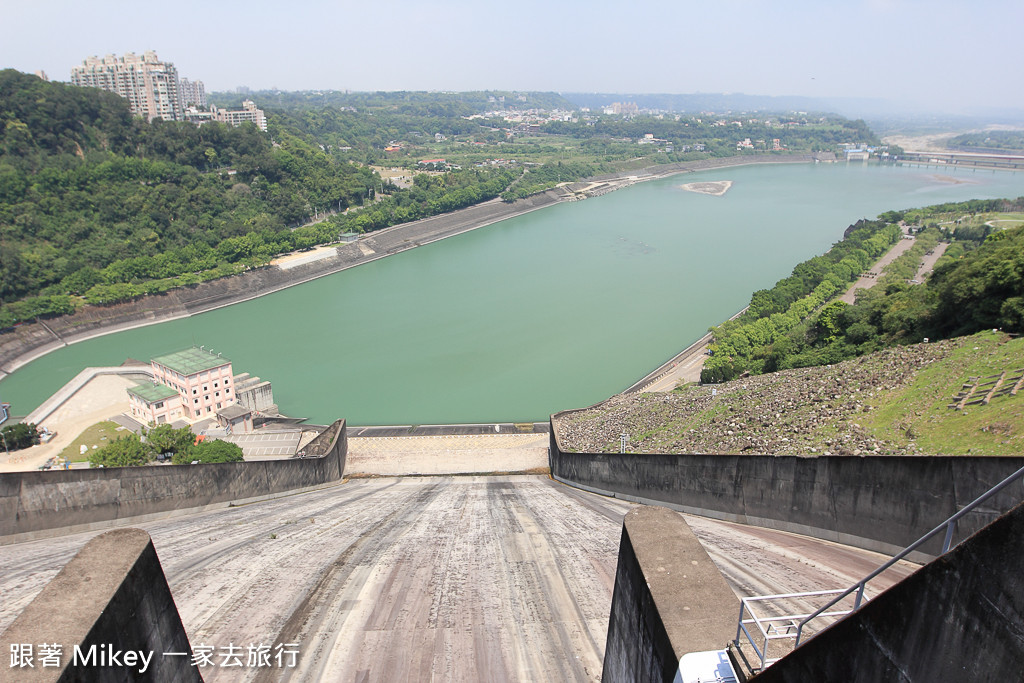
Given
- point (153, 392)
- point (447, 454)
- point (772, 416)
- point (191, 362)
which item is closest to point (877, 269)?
point (772, 416)

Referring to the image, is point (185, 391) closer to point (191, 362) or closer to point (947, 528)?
point (191, 362)

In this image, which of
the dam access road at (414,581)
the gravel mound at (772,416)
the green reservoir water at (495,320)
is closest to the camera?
A: the dam access road at (414,581)

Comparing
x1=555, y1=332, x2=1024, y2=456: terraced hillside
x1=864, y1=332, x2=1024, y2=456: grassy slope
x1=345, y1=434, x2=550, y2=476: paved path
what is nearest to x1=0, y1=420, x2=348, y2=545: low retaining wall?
x1=345, y1=434, x2=550, y2=476: paved path

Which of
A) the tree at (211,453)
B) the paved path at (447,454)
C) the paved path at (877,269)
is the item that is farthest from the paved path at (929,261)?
the tree at (211,453)

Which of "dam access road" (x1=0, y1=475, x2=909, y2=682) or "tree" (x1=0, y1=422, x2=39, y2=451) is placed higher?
"dam access road" (x1=0, y1=475, x2=909, y2=682)

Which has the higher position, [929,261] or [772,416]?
[929,261]

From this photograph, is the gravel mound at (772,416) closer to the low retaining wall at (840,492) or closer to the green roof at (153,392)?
the low retaining wall at (840,492)

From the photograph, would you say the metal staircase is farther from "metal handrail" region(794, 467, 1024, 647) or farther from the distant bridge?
the distant bridge
